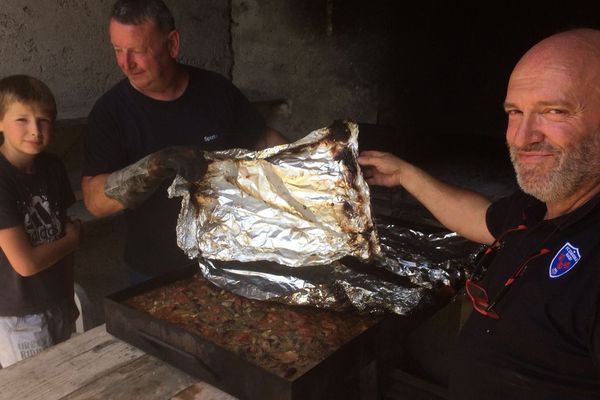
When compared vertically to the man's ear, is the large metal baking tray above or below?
below

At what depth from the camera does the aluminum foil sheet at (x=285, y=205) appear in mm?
1574

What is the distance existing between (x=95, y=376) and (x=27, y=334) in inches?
30.9

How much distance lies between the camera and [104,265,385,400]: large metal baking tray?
1227mm

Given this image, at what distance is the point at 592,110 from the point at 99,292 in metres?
3.13

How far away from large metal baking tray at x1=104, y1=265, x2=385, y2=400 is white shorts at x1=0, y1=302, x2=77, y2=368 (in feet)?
1.99

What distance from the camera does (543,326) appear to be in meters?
1.07

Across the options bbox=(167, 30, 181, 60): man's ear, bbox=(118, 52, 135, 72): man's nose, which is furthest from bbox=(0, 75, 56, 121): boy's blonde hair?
bbox=(167, 30, 181, 60): man's ear

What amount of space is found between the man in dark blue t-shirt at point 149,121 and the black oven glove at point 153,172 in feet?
0.04

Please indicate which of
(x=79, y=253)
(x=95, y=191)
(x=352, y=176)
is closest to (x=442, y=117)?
(x=352, y=176)

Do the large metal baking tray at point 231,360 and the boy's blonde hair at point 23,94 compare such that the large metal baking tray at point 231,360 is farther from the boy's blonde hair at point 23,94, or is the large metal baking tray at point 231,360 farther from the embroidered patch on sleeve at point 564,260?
the boy's blonde hair at point 23,94

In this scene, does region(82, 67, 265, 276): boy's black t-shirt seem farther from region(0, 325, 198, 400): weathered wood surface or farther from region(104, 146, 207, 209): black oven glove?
region(0, 325, 198, 400): weathered wood surface

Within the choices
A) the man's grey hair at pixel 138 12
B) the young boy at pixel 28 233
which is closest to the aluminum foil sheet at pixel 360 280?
the young boy at pixel 28 233

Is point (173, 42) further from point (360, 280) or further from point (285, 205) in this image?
point (360, 280)

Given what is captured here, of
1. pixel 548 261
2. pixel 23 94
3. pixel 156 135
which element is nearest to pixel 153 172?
pixel 156 135
